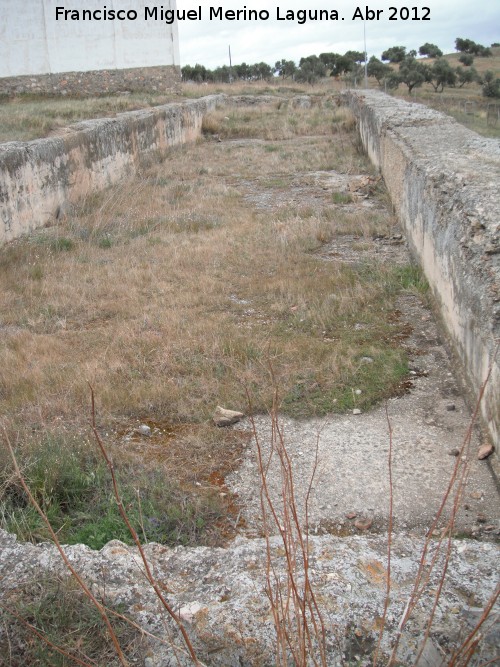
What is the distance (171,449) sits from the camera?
3471 mm

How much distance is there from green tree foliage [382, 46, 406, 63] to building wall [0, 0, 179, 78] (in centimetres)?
2897

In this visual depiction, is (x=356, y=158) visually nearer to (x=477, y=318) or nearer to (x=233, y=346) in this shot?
(x=233, y=346)

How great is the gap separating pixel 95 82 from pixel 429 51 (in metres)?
38.7

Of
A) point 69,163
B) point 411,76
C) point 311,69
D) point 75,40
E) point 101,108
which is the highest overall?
point 311,69

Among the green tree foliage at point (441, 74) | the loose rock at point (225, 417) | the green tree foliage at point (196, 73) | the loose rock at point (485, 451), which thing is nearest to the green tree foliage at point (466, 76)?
the green tree foliage at point (441, 74)

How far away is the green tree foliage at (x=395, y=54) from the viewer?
46.2 metres

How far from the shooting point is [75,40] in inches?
830

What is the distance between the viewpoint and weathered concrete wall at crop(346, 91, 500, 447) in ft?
10.7

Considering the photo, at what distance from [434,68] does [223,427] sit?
36.0 meters

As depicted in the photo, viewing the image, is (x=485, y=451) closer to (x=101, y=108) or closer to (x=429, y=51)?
(x=101, y=108)

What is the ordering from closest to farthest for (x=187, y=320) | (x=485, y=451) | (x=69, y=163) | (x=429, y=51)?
(x=485, y=451) < (x=187, y=320) < (x=69, y=163) < (x=429, y=51)

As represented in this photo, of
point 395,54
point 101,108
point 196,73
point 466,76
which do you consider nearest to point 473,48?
point 395,54

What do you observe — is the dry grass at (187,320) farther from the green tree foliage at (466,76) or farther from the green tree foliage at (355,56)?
the green tree foliage at (355,56)

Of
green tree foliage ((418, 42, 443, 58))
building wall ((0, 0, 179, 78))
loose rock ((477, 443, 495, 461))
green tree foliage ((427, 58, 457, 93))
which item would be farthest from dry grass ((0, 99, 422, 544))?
green tree foliage ((418, 42, 443, 58))
